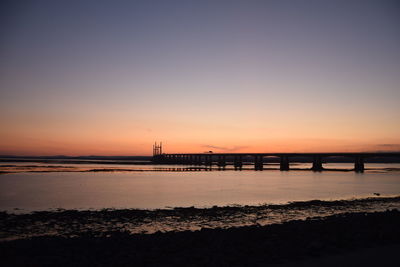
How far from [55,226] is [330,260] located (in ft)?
41.1

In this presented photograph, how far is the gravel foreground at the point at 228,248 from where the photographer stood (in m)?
9.32

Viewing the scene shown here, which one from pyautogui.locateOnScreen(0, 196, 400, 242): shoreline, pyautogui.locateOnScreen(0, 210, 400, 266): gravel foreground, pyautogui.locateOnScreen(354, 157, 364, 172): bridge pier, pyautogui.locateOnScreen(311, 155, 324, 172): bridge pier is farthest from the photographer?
pyautogui.locateOnScreen(311, 155, 324, 172): bridge pier

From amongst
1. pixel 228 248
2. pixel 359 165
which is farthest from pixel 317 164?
pixel 228 248

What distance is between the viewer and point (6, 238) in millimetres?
13406

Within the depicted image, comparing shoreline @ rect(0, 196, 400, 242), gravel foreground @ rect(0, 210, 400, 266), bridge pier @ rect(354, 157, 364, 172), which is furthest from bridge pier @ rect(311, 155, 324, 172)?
gravel foreground @ rect(0, 210, 400, 266)

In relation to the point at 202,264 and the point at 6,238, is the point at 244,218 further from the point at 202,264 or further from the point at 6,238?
the point at 6,238

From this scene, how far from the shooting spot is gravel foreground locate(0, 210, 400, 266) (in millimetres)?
9320

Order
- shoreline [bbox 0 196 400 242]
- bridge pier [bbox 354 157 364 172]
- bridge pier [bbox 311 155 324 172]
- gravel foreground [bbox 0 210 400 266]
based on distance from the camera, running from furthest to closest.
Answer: bridge pier [bbox 311 155 324 172]
bridge pier [bbox 354 157 364 172]
shoreline [bbox 0 196 400 242]
gravel foreground [bbox 0 210 400 266]

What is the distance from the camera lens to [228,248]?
10797 millimetres

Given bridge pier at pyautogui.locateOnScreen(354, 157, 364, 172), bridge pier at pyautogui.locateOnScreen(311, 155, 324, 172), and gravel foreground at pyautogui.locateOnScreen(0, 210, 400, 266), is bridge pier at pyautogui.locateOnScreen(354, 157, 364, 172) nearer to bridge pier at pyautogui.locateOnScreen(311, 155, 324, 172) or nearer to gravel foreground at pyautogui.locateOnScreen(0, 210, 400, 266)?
bridge pier at pyautogui.locateOnScreen(311, 155, 324, 172)

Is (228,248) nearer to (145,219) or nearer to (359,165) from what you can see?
(145,219)

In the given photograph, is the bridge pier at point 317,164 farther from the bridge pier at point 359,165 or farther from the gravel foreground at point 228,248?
the gravel foreground at point 228,248

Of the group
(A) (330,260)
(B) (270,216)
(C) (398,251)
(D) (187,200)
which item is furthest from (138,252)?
(D) (187,200)

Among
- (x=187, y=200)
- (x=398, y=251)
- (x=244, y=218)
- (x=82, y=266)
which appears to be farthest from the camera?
(x=187, y=200)
